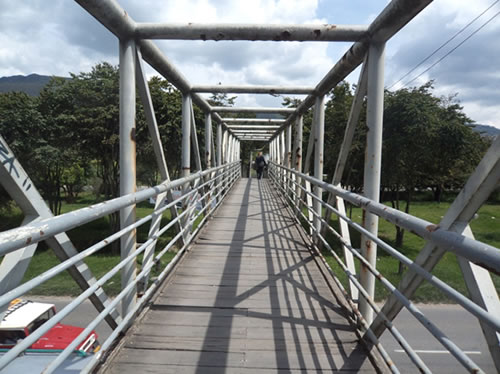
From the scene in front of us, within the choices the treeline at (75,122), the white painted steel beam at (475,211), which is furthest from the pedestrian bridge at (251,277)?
the treeline at (75,122)

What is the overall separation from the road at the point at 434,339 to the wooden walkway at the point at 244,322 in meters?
6.28

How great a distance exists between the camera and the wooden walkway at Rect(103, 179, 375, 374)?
2.14 metres

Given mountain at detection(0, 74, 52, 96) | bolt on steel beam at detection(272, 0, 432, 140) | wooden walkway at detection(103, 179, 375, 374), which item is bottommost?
wooden walkway at detection(103, 179, 375, 374)

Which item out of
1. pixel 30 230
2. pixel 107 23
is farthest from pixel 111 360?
pixel 107 23

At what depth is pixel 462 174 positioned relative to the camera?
14.8 meters

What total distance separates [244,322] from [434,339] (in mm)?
9278

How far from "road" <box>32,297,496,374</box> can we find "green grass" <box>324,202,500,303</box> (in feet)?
2.18

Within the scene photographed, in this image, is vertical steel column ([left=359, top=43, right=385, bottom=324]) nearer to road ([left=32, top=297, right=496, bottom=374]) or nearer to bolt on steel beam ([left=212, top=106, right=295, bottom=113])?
bolt on steel beam ([left=212, top=106, right=295, bottom=113])

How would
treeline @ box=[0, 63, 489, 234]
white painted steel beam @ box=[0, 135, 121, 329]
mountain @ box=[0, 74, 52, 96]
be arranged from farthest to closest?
1. mountain @ box=[0, 74, 52, 96]
2. treeline @ box=[0, 63, 489, 234]
3. white painted steel beam @ box=[0, 135, 121, 329]

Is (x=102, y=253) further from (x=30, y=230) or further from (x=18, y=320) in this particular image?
(x=30, y=230)

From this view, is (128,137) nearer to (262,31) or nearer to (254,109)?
(262,31)

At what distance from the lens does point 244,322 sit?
2633mm

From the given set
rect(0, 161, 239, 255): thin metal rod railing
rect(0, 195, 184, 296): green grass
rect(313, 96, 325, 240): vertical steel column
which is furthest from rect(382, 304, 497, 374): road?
rect(0, 161, 239, 255): thin metal rod railing

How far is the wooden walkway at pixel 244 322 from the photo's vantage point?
2.14 meters
